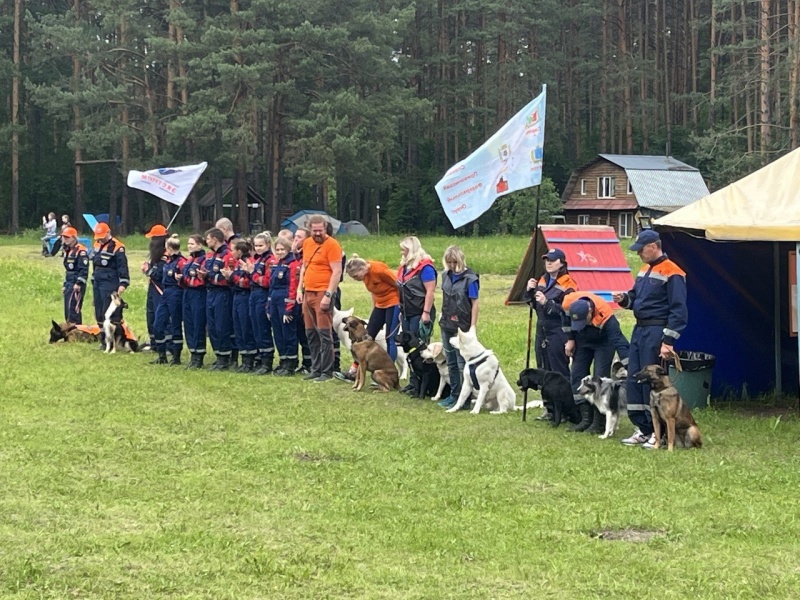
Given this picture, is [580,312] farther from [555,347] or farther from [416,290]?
[416,290]

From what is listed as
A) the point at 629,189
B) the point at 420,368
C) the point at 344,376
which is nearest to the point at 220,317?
the point at 344,376

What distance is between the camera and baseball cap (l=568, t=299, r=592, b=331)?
954 cm

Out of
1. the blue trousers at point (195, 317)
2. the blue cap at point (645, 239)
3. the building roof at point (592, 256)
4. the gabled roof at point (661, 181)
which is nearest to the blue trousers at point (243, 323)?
the blue trousers at point (195, 317)

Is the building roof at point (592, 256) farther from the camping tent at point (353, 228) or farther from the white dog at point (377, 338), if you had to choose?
the camping tent at point (353, 228)

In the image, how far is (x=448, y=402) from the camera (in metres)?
11.5

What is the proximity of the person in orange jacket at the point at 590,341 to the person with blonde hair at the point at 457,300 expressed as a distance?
3.97ft

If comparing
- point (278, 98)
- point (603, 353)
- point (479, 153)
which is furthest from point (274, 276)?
point (278, 98)

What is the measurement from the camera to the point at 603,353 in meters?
9.86

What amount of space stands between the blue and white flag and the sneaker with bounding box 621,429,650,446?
2768mm

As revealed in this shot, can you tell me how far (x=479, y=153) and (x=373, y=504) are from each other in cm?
484

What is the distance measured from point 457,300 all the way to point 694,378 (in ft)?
8.25

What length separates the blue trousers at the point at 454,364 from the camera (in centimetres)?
1137

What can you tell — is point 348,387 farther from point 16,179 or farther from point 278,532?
point 16,179

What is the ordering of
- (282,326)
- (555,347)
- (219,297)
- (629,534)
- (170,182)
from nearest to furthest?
1. (629,534)
2. (555,347)
3. (282,326)
4. (219,297)
5. (170,182)
